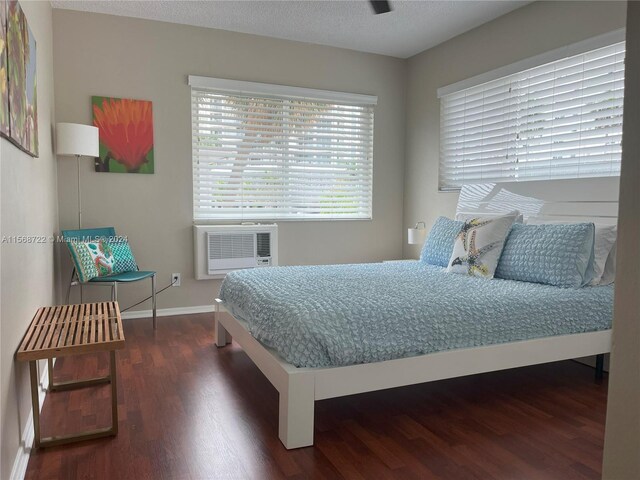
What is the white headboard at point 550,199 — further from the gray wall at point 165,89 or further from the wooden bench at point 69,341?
the wooden bench at point 69,341

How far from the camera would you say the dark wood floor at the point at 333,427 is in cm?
191

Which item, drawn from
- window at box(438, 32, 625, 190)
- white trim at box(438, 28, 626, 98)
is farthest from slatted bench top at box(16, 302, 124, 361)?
white trim at box(438, 28, 626, 98)

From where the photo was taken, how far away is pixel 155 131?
426cm

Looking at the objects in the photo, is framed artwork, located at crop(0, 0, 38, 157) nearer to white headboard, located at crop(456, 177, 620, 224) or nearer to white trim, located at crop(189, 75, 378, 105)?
white trim, located at crop(189, 75, 378, 105)

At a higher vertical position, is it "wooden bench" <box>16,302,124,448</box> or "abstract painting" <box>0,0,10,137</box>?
"abstract painting" <box>0,0,10,137</box>

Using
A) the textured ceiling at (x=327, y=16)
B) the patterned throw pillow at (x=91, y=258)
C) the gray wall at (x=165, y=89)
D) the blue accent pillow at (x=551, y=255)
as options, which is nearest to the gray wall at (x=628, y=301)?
the blue accent pillow at (x=551, y=255)

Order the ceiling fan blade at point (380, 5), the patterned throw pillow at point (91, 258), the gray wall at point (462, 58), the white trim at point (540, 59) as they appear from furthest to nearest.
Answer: the patterned throw pillow at point (91, 258) → the gray wall at point (462, 58) → the white trim at point (540, 59) → the ceiling fan blade at point (380, 5)

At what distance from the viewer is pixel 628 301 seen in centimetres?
80

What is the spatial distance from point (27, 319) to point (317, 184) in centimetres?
314

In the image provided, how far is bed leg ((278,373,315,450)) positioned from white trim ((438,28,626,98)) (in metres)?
2.84

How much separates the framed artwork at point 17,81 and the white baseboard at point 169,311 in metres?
1.99

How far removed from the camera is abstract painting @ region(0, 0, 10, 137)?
5.75ft

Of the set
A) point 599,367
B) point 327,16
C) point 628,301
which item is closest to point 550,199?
point 599,367

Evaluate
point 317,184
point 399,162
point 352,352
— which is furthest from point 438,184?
point 352,352
